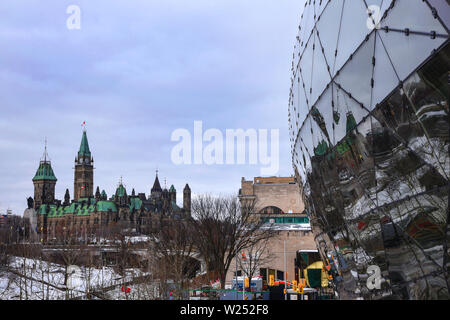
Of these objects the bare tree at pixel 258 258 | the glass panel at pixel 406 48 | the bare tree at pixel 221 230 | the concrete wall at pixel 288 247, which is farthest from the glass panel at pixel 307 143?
the concrete wall at pixel 288 247

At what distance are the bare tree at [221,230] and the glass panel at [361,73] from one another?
109 ft

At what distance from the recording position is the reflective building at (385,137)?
7.88 metres

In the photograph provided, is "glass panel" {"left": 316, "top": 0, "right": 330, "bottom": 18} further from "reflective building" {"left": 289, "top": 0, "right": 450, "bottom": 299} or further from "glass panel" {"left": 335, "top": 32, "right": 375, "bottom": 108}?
"glass panel" {"left": 335, "top": 32, "right": 375, "bottom": 108}

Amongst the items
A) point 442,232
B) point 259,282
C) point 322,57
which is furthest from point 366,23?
point 259,282

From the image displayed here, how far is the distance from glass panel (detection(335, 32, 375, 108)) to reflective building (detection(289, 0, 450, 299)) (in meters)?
0.02

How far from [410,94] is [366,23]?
251cm

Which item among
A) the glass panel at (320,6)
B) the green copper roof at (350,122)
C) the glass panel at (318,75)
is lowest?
the green copper roof at (350,122)

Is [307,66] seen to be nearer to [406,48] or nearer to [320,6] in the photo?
[320,6]

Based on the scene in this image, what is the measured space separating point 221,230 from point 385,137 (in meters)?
37.5

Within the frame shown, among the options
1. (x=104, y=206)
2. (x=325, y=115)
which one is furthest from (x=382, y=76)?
(x=104, y=206)

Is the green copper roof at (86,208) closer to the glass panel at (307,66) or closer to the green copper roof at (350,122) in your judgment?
the glass panel at (307,66)

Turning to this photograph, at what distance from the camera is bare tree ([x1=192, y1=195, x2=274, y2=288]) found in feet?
146
